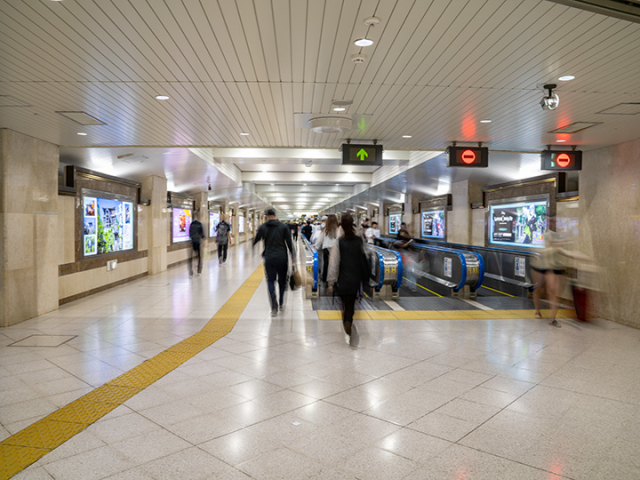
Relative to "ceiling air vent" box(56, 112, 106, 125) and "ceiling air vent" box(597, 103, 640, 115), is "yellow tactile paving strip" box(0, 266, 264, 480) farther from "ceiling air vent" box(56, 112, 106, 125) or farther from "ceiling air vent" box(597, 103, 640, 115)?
"ceiling air vent" box(597, 103, 640, 115)

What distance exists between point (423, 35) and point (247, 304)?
6.10 meters

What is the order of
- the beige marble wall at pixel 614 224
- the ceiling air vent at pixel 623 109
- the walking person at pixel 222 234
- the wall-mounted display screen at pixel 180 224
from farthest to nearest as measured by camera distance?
1. the wall-mounted display screen at pixel 180 224
2. the walking person at pixel 222 234
3. the beige marble wall at pixel 614 224
4. the ceiling air vent at pixel 623 109

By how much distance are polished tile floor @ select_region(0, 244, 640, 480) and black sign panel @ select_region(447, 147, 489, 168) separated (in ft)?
9.94

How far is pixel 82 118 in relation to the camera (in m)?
6.00

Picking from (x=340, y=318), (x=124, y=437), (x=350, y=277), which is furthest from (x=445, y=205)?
(x=124, y=437)

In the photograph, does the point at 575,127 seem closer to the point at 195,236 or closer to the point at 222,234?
the point at 195,236

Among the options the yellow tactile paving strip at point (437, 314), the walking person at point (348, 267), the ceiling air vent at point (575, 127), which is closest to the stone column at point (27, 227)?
the yellow tactile paving strip at point (437, 314)

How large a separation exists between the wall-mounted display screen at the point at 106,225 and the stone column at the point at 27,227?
1.68m

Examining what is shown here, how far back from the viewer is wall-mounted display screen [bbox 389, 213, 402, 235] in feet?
82.6

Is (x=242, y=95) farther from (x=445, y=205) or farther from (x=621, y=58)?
(x=445, y=205)

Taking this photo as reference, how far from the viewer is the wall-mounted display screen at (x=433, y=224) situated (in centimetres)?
1783

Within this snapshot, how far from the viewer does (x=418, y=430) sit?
10.5ft

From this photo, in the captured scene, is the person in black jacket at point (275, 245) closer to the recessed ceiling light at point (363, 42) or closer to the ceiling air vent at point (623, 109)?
the recessed ceiling light at point (363, 42)

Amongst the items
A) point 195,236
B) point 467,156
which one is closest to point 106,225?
point 195,236
